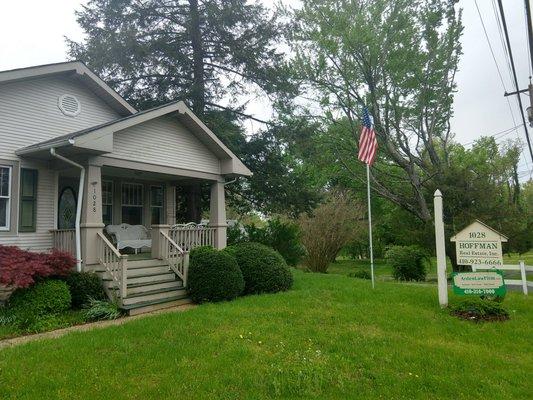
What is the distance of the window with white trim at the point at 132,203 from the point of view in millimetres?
12633

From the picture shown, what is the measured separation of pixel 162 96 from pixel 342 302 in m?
11.0

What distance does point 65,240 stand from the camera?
374 inches

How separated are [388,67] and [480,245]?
1275cm

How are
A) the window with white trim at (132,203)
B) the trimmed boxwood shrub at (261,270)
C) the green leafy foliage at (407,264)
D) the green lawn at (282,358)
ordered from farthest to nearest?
the green leafy foliage at (407,264) < the window with white trim at (132,203) < the trimmed boxwood shrub at (261,270) < the green lawn at (282,358)

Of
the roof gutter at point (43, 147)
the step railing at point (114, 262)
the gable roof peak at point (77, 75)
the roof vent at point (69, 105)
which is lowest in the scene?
the step railing at point (114, 262)

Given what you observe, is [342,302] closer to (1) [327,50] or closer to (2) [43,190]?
(2) [43,190]

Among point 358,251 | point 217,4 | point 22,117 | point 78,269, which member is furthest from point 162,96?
point 358,251

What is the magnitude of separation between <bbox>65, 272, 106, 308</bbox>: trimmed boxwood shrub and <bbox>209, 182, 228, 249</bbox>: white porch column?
13.3 ft

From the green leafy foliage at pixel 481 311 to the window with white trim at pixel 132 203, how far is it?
9.48 m

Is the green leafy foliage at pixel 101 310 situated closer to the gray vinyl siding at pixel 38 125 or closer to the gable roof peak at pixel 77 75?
the gray vinyl siding at pixel 38 125

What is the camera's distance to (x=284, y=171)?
1608 centimetres

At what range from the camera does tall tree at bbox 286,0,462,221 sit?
18.3m

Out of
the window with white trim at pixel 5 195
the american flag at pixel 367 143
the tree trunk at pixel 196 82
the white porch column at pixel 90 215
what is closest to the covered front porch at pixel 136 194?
the white porch column at pixel 90 215

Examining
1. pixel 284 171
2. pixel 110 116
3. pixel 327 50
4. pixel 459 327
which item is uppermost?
pixel 327 50
